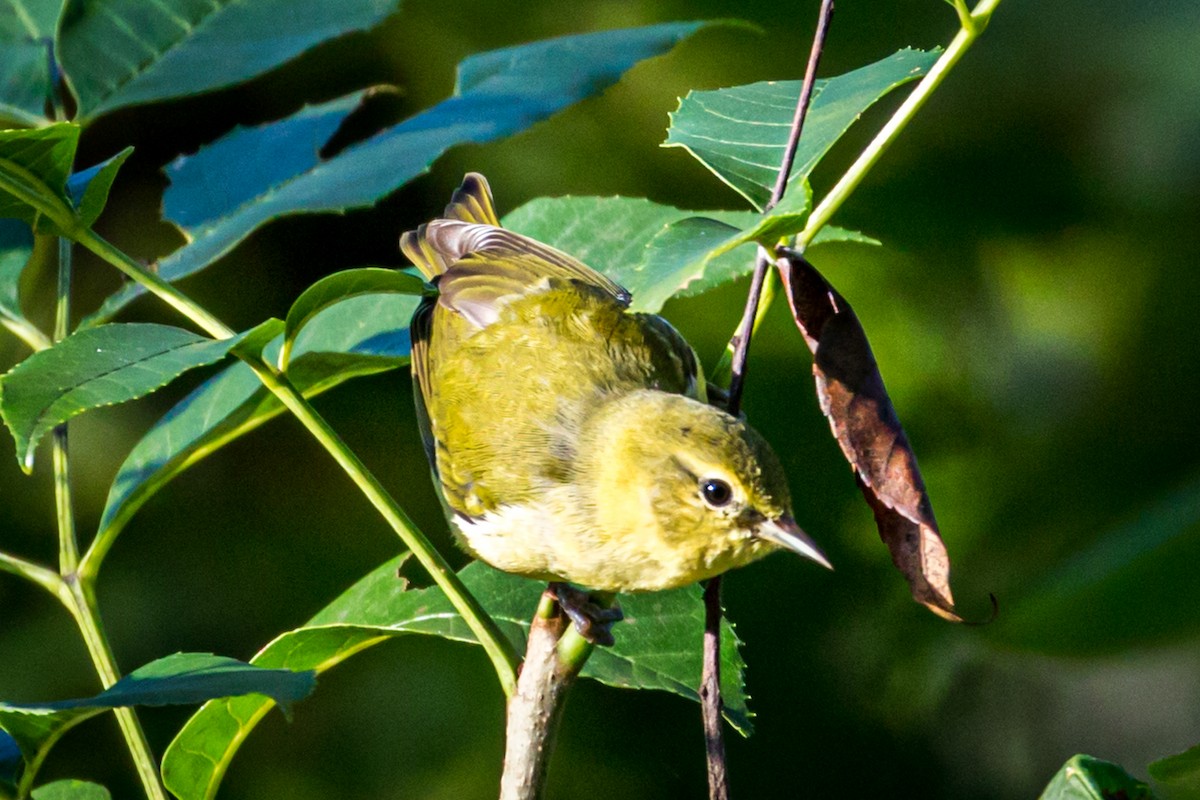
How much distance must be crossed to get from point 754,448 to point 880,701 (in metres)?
1.30

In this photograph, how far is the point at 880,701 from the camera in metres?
2.84

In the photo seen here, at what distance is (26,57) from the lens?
198cm

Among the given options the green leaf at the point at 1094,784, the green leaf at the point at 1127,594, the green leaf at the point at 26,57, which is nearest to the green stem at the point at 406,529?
the green leaf at the point at 1094,784

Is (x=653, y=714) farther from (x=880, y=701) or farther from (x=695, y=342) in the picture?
(x=695, y=342)

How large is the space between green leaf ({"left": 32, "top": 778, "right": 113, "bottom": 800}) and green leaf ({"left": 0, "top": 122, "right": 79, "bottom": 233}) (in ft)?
2.37

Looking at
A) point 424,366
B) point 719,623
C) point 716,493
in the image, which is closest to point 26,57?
point 424,366

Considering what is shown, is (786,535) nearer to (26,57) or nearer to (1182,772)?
(1182,772)

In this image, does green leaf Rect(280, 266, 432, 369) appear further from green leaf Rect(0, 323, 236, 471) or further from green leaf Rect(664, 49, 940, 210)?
green leaf Rect(664, 49, 940, 210)

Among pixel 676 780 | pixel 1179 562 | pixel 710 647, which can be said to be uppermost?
pixel 710 647

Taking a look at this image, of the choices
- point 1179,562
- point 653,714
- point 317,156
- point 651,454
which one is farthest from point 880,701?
point 317,156

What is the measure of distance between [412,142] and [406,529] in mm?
697

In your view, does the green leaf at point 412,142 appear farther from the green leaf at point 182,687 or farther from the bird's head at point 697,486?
the green leaf at point 182,687

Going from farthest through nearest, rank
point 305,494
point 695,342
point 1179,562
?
point 305,494 → point 695,342 → point 1179,562

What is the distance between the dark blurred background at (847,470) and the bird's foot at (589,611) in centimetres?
118
